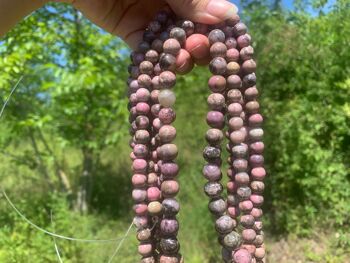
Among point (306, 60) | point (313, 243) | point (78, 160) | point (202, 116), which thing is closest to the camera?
point (313, 243)

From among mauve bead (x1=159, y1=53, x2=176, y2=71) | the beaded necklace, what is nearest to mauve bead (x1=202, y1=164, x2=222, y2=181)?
the beaded necklace

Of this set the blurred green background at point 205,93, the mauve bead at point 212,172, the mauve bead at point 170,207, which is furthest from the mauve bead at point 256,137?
the blurred green background at point 205,93

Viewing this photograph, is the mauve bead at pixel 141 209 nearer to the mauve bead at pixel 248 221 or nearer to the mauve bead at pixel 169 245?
the mauve bead at pixel 169 245

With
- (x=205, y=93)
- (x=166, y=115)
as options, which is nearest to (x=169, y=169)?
(x=166, y=115)

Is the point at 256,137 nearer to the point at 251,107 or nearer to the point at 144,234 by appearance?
the point at 251,107

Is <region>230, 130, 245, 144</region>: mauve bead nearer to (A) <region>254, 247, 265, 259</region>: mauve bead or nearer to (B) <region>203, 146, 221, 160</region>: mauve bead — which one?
(B) <region>203, 146, 221, 160</region>: mauve bead

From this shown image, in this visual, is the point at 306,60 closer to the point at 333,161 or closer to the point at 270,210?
the point at 333,161

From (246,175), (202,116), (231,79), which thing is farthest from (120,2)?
(202,116)

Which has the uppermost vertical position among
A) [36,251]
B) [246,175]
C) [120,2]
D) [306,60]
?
[306,60]
